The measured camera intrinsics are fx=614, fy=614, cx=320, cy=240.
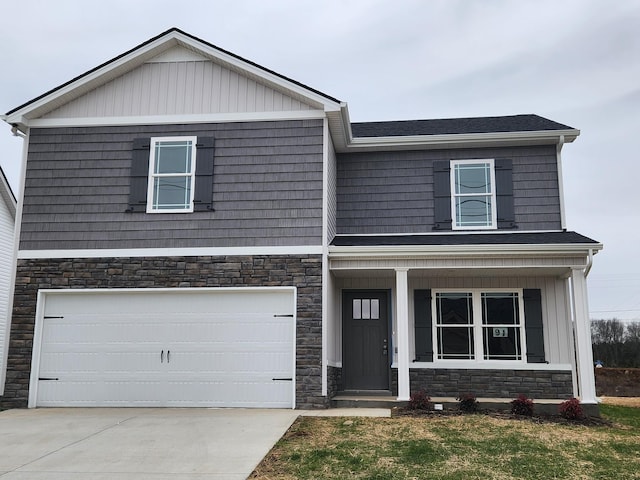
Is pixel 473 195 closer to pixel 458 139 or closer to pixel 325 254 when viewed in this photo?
pixel 458 139

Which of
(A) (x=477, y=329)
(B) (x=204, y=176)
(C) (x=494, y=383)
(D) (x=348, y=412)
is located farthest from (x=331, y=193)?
(C) (x=494, y=383)

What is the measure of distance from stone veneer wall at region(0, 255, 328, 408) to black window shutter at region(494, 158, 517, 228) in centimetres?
376

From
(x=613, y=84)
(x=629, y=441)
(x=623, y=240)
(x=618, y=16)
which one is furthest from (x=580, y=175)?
(x=629, y=441)

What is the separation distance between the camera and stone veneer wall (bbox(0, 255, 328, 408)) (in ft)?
32.3

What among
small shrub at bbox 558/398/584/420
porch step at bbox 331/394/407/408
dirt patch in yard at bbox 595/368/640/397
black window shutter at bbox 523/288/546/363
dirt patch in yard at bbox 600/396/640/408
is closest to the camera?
small shrub at bbox 558/398/584/420

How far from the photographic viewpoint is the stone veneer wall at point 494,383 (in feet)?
35.5

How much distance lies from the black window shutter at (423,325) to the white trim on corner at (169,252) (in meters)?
2.52

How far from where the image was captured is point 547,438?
24.9ft

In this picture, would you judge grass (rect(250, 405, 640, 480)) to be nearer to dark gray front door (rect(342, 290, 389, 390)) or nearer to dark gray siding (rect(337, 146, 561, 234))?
dark gray front door (rect(342, 290, 389, 390))

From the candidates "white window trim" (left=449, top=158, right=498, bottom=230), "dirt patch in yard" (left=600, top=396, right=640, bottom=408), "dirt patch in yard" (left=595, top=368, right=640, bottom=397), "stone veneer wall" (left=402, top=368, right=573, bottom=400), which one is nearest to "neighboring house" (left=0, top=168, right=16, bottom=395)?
"stone veneer wall" (left=402, top=368, right=573, bottom=400)

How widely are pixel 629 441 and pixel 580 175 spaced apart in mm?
13467

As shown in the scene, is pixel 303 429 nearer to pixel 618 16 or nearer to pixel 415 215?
pixel 415 215

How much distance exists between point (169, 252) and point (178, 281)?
0.52 m

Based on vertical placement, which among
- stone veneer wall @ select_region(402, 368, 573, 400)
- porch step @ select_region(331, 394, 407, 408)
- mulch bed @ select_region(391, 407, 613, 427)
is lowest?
mulch bed @ select_region(391, 407, 613, 427)
